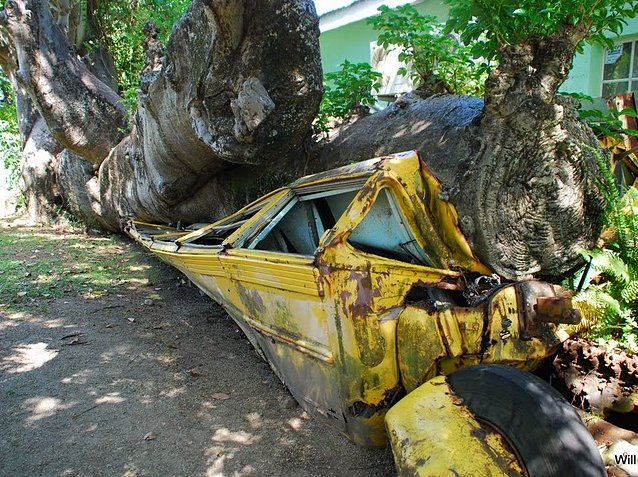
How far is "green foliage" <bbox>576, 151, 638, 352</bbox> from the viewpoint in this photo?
303 cm

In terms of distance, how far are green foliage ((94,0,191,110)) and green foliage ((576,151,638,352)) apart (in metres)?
8.76

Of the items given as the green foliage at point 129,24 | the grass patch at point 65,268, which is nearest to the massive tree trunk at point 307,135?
the grass patch at point 65,268

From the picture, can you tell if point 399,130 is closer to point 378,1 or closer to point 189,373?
point 189,373

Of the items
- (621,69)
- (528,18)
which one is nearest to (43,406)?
(528,18)

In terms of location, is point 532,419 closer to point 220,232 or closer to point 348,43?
point 220,232

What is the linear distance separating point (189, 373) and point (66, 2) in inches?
337

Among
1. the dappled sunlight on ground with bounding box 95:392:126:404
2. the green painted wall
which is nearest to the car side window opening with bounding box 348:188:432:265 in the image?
the dappled sunlight on ground with bounding box 95:392:126:404

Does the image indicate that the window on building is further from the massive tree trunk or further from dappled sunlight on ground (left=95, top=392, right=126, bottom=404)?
dappled sunlight on ground (left=95, top=392, right=126, bottom=404)

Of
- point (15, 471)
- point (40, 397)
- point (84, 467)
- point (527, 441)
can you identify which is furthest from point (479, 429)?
point (40, 397)

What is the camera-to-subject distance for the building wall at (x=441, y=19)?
8.09 metres

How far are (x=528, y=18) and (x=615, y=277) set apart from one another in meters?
1.65

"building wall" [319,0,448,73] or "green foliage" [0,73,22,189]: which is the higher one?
"building wall" [319,0,448,73]

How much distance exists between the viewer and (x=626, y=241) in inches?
131

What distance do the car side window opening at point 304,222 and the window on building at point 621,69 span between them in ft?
18.6
